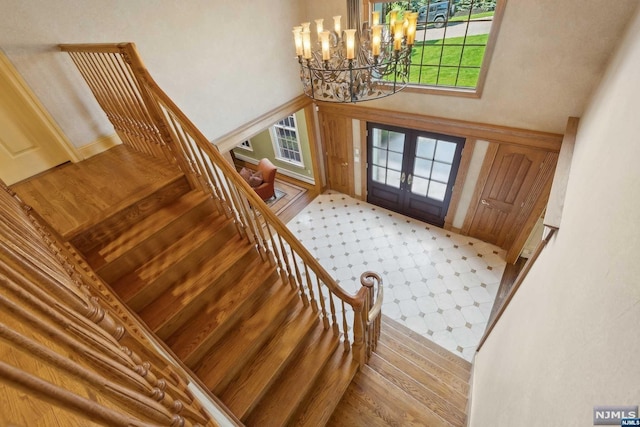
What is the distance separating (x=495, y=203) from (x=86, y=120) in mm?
5067

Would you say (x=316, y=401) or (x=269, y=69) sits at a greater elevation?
(x=269, y=69)

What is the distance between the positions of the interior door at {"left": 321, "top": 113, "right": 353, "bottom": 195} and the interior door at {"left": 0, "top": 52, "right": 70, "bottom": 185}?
12.0 feet

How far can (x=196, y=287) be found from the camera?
199cm

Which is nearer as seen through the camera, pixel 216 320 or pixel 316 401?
pixel 216 320

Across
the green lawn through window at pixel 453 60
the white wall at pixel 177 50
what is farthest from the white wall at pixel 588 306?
the green lawn through window at pixel 453 60

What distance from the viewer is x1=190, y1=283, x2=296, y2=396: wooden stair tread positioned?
1827 mm

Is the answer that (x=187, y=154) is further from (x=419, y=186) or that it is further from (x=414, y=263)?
(x=419, y=186)

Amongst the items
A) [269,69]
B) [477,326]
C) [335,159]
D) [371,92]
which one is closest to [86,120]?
[269,69]

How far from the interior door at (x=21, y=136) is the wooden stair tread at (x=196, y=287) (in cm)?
186

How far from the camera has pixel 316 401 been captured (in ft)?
7.04

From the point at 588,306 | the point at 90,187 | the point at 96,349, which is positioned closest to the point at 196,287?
the point at 90,187

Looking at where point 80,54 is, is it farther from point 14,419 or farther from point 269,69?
point 14,419

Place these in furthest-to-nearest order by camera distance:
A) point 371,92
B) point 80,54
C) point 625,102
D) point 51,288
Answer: point 80,54 → point 371,92 → point 625,102 → point 51,288

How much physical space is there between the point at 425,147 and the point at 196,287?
3.72 m
